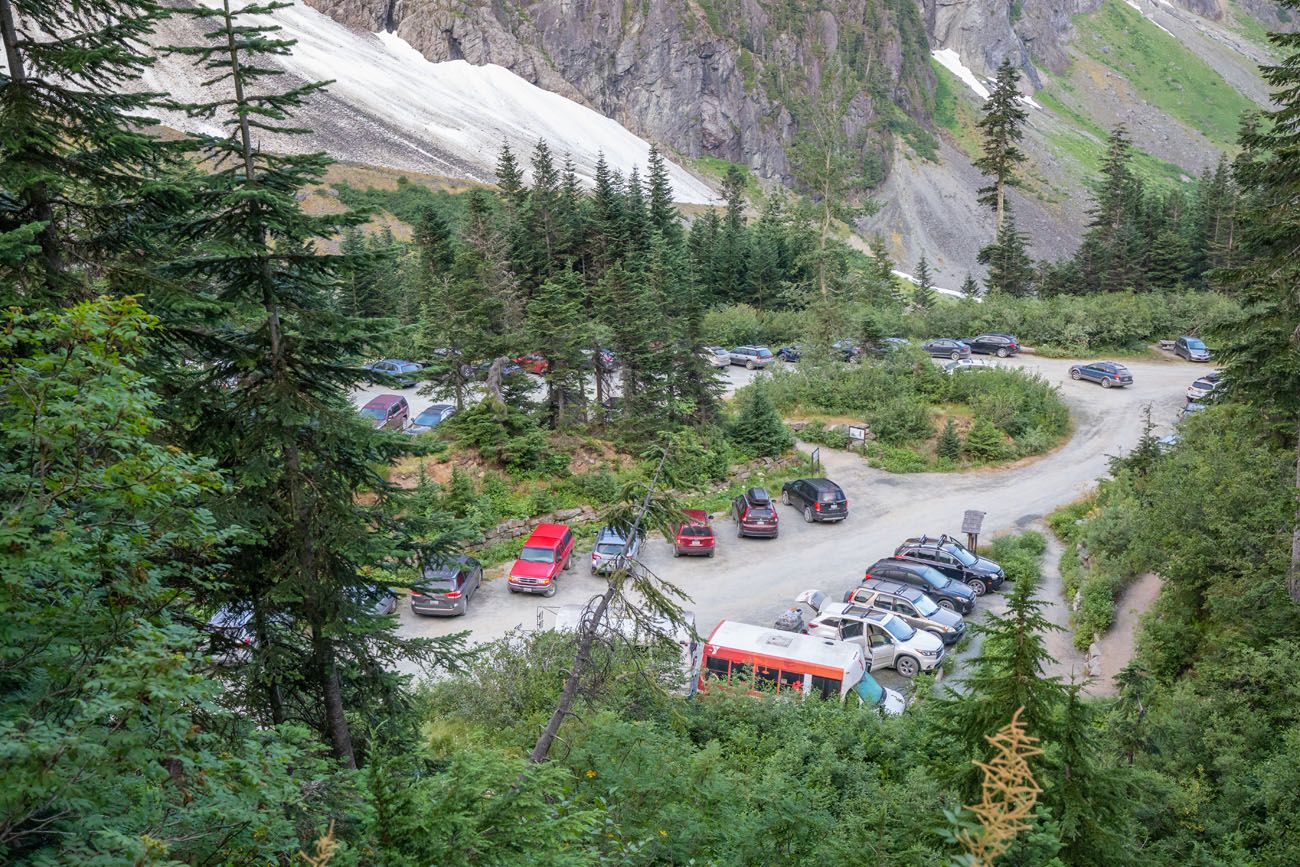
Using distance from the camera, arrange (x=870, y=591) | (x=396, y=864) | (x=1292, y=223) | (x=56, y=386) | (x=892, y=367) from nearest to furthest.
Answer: (x=56, y=386) < (x=396, y=864) < (x=1292, y=223) < (x=870, y=591) < (x=892, y=367)

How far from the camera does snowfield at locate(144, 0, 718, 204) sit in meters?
87.5

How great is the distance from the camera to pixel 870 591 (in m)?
19.0

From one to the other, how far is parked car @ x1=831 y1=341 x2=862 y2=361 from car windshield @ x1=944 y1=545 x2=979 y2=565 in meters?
16.4

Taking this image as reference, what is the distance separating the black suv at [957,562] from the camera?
2106 centimetres

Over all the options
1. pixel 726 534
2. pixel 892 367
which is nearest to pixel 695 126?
pixel 892 367

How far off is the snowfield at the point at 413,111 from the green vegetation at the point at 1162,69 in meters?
102

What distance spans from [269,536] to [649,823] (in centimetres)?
513

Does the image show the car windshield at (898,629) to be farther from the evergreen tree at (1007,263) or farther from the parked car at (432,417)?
the evergreen tree at (1007,263)

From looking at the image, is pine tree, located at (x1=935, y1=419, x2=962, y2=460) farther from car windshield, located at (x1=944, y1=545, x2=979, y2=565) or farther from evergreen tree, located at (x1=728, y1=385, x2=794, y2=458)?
car windshield, located at (x1=944, y1=545, x2=979, y2=565)

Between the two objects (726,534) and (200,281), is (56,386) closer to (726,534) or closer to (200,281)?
(200,281)

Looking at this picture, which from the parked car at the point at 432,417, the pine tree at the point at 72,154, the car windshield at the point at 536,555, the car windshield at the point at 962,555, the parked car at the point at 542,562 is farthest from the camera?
the parked car at the point at 432,417

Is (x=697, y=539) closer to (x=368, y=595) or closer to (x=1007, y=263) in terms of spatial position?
(x=368, y=595)

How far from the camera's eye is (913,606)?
60.0ft

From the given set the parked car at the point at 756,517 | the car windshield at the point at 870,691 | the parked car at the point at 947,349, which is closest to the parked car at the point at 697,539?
the parked car at the point at 756,517
